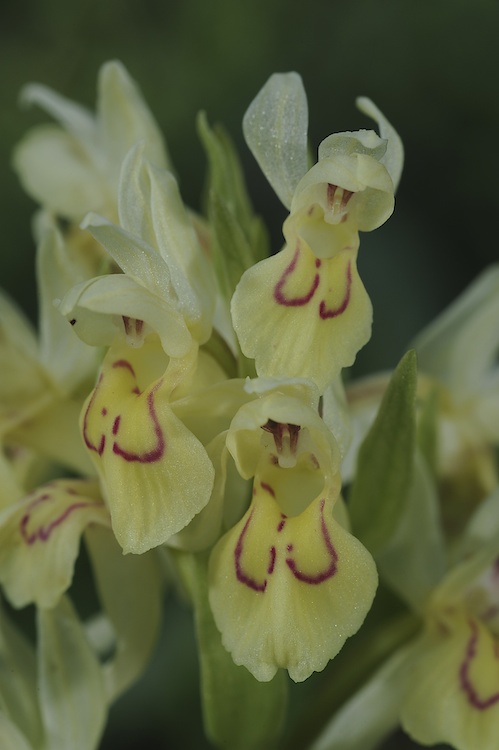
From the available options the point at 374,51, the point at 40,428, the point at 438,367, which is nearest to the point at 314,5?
the point at 374,51

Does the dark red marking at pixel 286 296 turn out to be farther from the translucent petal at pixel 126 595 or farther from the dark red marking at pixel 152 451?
the translucent petal at pixel 126 595

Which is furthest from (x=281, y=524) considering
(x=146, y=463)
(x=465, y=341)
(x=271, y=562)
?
(x=465, y=341)

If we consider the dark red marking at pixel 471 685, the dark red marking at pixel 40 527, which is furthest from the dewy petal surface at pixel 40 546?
the dark red marking at pixel 471 685

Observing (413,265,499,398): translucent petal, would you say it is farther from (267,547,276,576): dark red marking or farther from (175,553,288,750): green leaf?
(267,547,276,576): dark red marking

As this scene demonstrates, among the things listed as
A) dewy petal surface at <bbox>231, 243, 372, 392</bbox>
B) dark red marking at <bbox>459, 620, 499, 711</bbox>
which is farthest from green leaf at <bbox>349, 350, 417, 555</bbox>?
dark red marking at <bbox>459, 620, 499, 711</bbox>

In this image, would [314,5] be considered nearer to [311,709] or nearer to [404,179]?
[404,179]

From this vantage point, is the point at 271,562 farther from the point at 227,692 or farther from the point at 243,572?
the point at 227,692
